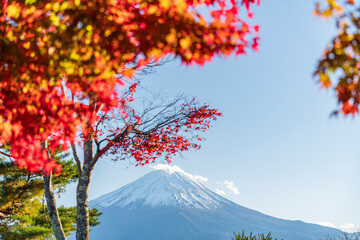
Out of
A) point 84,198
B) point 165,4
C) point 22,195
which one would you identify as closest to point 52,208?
point 84,198

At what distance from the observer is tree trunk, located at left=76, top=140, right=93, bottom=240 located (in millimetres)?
9164

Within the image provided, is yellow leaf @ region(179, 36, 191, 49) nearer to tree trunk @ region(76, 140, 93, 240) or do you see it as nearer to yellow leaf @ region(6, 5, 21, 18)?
yellow leaf @ region(6, 5, 21, 18)

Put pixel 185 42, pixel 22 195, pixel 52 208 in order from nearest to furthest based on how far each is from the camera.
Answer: pixel 185 42 → pixel 52 208 → pixel 22 195

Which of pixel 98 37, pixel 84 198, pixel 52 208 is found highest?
pixel 98 37

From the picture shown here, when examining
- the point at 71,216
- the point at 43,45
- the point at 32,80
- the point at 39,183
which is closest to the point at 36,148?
the point at 32,80

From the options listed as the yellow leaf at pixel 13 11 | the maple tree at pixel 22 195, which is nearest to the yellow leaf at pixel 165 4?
the yellow leaf at pixel 13 11

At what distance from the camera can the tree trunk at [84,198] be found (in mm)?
9164

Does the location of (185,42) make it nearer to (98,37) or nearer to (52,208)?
(98,37)

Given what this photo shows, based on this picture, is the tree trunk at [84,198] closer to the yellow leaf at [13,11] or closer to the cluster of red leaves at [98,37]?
the cluster of red leaves at [98,37]

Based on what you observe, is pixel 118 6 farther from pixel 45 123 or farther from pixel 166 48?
pixel 45 123

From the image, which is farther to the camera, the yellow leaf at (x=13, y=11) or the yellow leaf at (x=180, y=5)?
the yellow leaf at (x=13, y=11)

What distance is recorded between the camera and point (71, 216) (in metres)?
17.5

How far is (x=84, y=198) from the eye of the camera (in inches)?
363

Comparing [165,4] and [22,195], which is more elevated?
[165,4]
